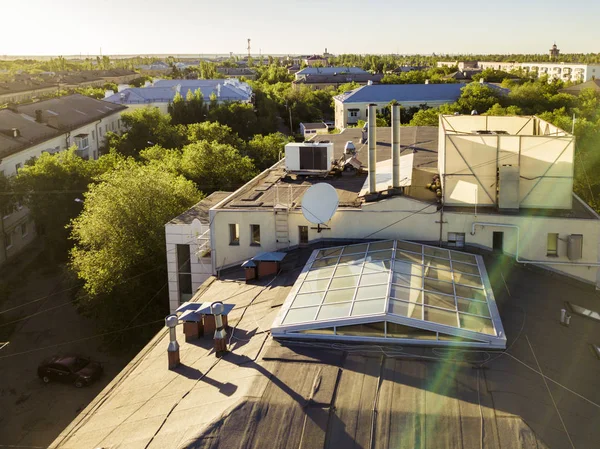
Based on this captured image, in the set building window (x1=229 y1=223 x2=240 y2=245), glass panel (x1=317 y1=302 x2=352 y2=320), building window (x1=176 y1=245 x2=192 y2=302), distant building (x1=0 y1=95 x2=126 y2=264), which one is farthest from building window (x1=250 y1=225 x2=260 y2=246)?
distant building (x1=0 y1=95 x2=126 y2=264)

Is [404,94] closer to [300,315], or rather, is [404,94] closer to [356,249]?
[356,249]

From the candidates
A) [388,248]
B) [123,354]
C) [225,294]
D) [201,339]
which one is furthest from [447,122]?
[123,354]

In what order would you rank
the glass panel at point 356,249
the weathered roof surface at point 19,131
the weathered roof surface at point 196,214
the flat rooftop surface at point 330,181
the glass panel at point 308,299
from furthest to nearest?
1. the weathered roof surface at point 19,131
2. the weathered roof surface at point 196,214
3. the flat rooftop surface at point 330,181
4. the glass panel at point 356,249
5. the glass panel at point 308,299

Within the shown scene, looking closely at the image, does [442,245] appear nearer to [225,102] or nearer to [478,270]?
[478,270]

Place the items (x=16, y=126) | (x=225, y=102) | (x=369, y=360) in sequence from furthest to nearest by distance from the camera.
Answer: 1. (x=225, y=102)
2. (x=16, y=126)
3. (x=369, y=360)

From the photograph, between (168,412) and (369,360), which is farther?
(369,360)

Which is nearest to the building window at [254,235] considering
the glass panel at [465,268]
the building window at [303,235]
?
the building window at [303,235]

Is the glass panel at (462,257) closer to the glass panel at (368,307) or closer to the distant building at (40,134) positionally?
the glass panel at (368,307)
